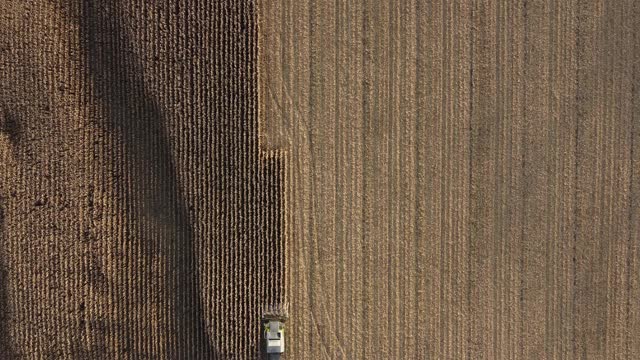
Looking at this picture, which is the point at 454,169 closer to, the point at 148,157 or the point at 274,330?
the point at 274,330

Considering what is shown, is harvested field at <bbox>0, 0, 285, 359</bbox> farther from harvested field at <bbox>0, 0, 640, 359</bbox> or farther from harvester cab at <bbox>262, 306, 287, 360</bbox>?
harvester cab at <bbox>262, 306, 287, 360</bbox>

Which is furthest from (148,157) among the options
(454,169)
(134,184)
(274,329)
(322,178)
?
(454,169)

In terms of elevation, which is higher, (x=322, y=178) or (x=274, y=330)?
(x=322, y=178)

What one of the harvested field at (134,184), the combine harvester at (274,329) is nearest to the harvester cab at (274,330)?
the combine harvester at (274,329)

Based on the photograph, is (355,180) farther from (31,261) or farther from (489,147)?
(31,261)

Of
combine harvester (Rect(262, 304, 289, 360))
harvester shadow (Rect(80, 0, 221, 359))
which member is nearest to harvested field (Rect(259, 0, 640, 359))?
combine harvester (Rect(262, 304, 289, 360))

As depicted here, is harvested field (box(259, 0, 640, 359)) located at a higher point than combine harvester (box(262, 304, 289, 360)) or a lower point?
higher
